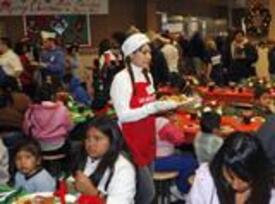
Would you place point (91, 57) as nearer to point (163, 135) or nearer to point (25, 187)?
point (163, 135)

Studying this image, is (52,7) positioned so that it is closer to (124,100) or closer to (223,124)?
(223,124)

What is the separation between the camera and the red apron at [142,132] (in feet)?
15.4

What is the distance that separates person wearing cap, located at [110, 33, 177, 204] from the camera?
457 cm

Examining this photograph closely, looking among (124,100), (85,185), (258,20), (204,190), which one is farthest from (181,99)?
(258,20)

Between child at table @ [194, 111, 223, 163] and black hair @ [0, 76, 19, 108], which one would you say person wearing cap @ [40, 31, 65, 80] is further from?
child at table @ [194, 111, 223, 163]

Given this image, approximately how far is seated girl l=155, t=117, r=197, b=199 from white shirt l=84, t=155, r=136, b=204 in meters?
2.14

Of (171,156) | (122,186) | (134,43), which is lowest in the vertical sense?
(171,156)

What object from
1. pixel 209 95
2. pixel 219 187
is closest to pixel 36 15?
pixel 209 95

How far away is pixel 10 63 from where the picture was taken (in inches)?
360

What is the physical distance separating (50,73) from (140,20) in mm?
5354

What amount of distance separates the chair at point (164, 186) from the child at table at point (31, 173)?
1.31m

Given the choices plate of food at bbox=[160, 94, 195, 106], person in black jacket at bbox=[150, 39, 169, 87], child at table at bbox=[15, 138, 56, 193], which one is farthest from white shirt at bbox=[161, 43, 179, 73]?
child at table at bbox=[15, 138, 56, 193]

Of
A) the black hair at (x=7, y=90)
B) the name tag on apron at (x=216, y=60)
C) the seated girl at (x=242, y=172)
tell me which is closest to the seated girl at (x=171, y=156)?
the black hair at (x=7, y=90)

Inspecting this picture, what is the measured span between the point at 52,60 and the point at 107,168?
7.60 m
